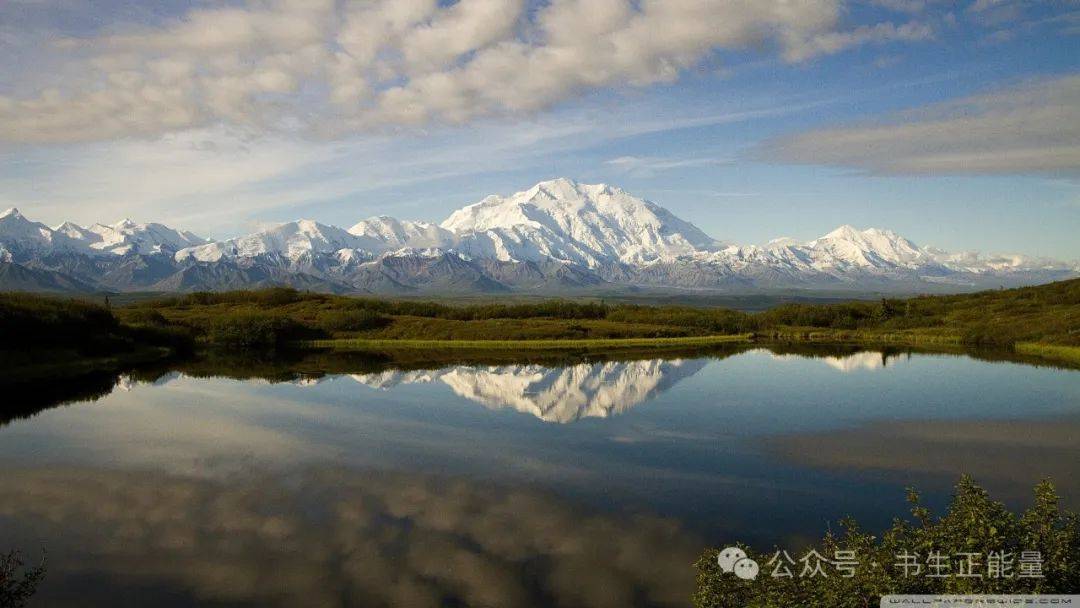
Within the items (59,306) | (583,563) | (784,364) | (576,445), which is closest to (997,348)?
(784,364)

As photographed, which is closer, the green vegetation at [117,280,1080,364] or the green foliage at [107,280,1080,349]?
the green vegetation at [117,280,1080,364]

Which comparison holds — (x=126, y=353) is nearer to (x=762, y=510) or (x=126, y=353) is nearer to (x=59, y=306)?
(x=59, y=306)

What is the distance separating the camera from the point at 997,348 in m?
108

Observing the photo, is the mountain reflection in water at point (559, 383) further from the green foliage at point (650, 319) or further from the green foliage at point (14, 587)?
the green foliage at point (650, 319)

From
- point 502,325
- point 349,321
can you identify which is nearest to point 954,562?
point 502,325

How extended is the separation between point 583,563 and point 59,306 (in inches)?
3406

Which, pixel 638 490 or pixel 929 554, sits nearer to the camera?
pixel 929 554

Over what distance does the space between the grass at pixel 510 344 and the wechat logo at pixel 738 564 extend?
306 feet

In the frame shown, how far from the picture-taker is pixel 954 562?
13.7m

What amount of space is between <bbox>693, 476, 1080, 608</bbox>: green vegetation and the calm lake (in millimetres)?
5613

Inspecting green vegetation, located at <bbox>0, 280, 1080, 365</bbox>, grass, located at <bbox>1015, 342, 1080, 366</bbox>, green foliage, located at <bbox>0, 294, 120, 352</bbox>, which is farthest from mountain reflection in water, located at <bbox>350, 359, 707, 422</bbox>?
grass, located at <bbox>1015, 342, 1080, 366</bbox>

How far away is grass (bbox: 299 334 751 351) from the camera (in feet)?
373

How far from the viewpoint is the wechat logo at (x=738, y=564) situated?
53.4ft

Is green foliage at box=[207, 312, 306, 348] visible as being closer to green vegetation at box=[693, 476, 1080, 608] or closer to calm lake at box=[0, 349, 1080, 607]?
calm lake at box=[0, 349, 1080, 607]
